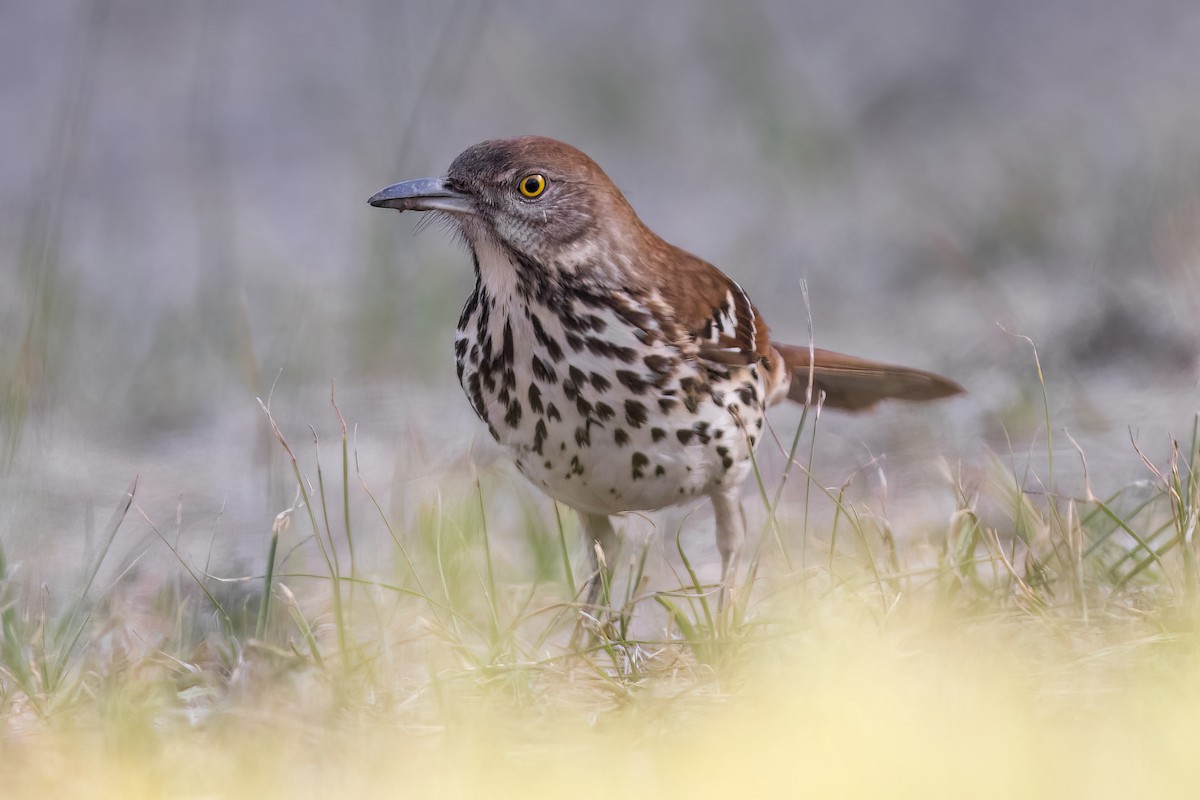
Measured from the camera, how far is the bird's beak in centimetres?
344

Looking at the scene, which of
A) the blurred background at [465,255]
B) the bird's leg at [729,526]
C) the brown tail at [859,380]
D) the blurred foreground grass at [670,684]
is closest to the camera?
the blurred foreground grass at [670,684]

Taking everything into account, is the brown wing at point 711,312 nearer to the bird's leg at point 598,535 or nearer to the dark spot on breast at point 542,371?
the dark spot on breast at point 542,371

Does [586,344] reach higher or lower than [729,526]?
higher

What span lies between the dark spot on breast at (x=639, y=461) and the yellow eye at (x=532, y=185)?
650 mm

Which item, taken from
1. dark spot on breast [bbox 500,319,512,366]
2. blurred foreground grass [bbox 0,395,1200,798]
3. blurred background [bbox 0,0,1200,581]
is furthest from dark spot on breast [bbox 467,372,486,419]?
blurred background [bbox 0,0,1200,581]

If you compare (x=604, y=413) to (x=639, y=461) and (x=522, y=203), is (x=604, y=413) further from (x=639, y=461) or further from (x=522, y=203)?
(x=522, y=203)

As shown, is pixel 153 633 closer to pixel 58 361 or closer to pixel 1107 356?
pixel 58 361

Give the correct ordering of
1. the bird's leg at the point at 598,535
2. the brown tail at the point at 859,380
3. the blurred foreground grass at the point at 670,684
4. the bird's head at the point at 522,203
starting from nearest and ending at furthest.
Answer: the blurred foreground grass at the point at 670,684
the bird's head at the point at 522,203
the bird's leg at the point at 598,535
the brown tail at the point at 859,380

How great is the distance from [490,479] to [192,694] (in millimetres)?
1809

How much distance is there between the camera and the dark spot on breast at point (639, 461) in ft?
10.9

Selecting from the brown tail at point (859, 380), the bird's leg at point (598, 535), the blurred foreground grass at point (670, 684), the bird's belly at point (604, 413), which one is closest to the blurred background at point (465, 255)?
the brown tail at point (859, 380)

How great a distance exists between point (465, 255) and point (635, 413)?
1177mm

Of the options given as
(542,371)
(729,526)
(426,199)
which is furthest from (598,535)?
(426,199)

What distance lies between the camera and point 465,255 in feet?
14.0
